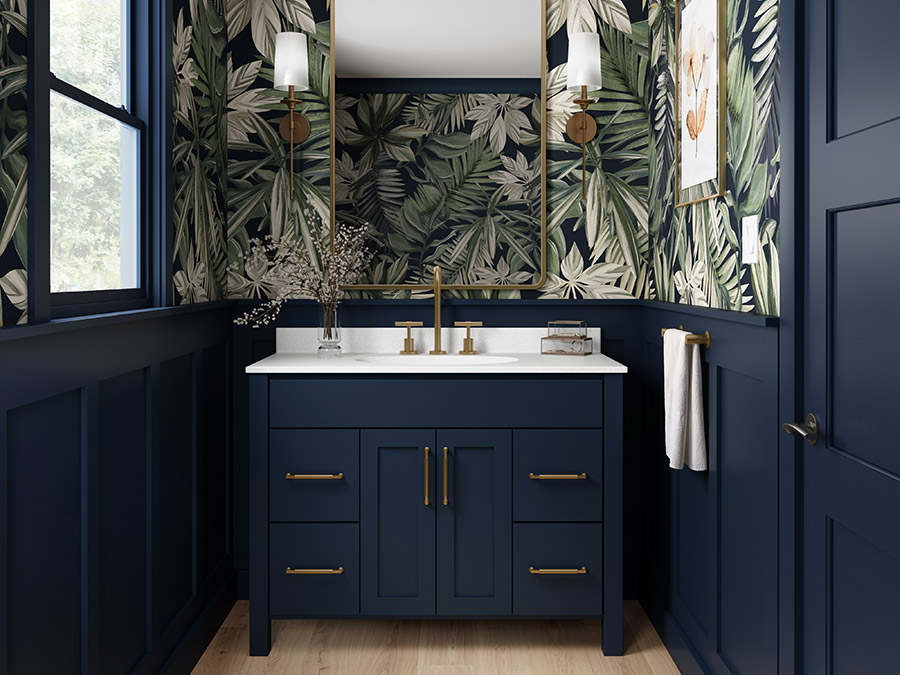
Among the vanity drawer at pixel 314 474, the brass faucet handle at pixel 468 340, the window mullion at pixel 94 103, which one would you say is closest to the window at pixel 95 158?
the window mullion at pixel 94 103

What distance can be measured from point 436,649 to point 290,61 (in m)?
2.01

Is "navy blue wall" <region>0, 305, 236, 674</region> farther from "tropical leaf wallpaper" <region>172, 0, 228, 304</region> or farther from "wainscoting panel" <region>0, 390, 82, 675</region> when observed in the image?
"tropical leaf wallpaper" <region>172, 0, 228, 304</region>

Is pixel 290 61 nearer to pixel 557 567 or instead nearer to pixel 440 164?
pixel 440 164

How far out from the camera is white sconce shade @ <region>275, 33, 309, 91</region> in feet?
8.84

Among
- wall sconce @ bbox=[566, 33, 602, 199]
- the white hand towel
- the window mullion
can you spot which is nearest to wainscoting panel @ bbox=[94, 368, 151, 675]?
the window mullion

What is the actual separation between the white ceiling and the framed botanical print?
594mm

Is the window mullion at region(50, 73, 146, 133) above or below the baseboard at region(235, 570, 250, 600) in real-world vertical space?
above

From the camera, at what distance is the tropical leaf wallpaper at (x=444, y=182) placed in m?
2.77

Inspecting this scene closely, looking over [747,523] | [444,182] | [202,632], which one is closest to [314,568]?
[202,632]

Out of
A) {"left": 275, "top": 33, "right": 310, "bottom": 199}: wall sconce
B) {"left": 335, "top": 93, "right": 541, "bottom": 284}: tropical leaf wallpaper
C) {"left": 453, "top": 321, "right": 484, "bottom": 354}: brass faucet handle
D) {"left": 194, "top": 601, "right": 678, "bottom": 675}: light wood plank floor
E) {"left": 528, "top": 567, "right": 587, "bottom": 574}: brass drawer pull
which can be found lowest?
{"left": 194, "top": 601, "right": 678, "bottom": 675}: light wood plank floor

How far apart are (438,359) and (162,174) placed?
1035 mm

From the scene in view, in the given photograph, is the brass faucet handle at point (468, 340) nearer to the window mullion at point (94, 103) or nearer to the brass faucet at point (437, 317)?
the brass faucet at point (437, 317)

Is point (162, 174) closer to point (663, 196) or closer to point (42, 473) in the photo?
point (42, 473)

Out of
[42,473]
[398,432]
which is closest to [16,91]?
[42,473]
